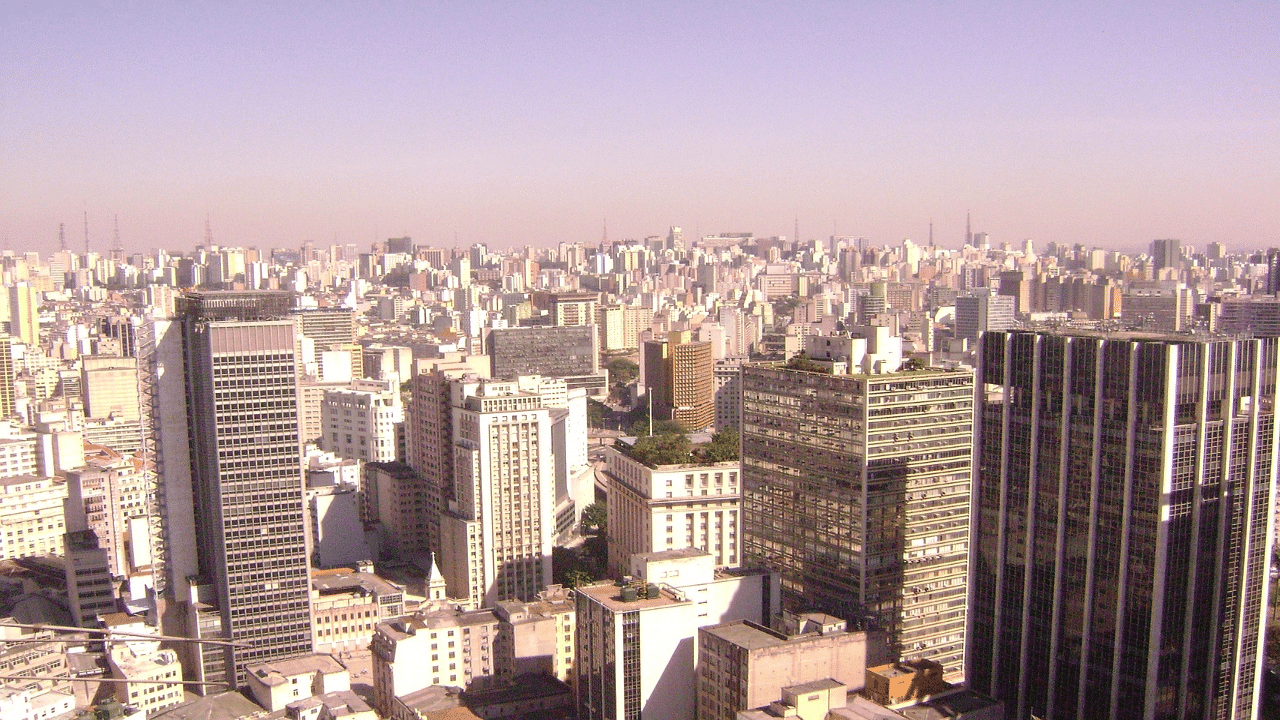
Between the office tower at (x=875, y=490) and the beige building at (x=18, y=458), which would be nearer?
the office tower at (x=875, y=490)

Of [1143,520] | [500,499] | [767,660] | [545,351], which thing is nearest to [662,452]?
[500,499]

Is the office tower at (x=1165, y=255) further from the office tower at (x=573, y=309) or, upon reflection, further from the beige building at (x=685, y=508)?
the beige building at (x=685, y=508)

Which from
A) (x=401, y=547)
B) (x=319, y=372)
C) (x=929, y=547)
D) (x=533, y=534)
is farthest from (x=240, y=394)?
(x=319, y=372)

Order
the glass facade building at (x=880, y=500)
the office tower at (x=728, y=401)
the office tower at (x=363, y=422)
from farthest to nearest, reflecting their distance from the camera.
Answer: the office tower at (x=728, y=401) < the office tower at (x=363, y=422) < the glass facade building at (x=880, y=500)

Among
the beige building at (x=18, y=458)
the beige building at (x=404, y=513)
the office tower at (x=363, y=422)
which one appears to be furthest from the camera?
the office tower at (x=363, y=422)

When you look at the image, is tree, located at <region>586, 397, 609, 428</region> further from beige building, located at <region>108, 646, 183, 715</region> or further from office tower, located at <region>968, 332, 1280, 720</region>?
office tower, located at <region>968, 332, 1280, 720</region>

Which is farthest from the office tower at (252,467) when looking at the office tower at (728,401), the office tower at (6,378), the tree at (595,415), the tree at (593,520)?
the tree at (595,415)

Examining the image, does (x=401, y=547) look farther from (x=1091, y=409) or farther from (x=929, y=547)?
(x=1091, y=409)

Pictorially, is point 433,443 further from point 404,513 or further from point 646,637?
point 646,637
